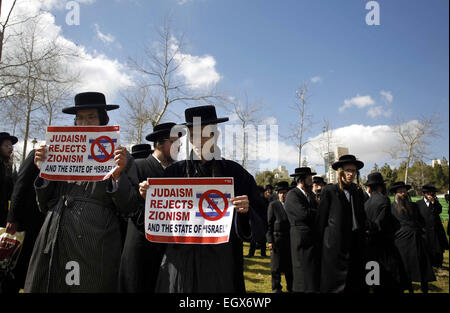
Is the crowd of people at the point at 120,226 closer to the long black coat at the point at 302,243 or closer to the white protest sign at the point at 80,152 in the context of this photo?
the white protest sign at the point at 80,152

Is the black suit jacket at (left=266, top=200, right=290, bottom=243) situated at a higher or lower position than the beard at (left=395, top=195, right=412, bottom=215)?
lower

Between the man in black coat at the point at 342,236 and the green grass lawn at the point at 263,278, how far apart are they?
216 cm

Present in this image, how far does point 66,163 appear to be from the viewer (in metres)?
2.93

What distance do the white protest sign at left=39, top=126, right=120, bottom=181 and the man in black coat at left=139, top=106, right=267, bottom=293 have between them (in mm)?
497

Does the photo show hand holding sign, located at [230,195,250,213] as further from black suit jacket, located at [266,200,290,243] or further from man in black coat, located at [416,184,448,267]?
man in black coat, located at [416,184,448,267]

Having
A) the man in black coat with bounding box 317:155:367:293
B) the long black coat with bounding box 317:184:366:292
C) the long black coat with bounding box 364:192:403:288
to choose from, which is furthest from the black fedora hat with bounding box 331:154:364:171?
the long black coat with bounding box 364:192:403:288

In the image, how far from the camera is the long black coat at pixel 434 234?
9.73m

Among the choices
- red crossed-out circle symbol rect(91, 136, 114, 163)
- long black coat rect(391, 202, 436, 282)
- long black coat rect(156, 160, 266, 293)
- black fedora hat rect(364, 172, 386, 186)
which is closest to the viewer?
long black coat rect(156, 160, 266, 293)

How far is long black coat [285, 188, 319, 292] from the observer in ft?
20.2

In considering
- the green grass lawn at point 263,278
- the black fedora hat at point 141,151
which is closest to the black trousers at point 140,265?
the black fedora hat at point 141,151
